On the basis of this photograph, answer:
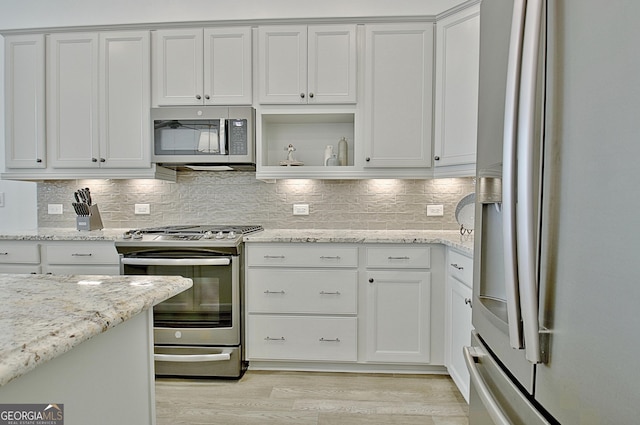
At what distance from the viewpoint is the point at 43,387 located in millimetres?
612

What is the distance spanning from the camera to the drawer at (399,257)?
7.65ft

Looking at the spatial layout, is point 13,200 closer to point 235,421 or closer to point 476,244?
point 235,421

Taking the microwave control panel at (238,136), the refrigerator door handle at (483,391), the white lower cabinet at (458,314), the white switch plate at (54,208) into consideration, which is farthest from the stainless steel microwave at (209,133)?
the refrigerator door handle at (483,391)

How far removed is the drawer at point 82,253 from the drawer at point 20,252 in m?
0.09

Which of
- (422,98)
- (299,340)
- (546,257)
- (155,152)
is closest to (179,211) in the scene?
(155,152)

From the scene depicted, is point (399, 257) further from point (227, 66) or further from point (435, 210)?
point (227, 66)

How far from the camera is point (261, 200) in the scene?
2.98m

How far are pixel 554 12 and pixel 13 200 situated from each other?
4094 millimetres

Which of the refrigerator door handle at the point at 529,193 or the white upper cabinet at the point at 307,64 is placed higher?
the white upper cabinet at the point at 307,64

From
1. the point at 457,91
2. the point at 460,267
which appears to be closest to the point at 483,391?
the point at 460,267

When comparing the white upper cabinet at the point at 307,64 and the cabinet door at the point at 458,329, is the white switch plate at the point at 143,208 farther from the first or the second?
the cabinet door at the point at 458,329

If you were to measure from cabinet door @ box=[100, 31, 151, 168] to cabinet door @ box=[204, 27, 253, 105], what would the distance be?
486mm

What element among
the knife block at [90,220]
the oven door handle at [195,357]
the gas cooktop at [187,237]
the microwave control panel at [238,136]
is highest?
the microwave control panel at [238,136]

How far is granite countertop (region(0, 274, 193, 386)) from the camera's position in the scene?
1.68 ft
